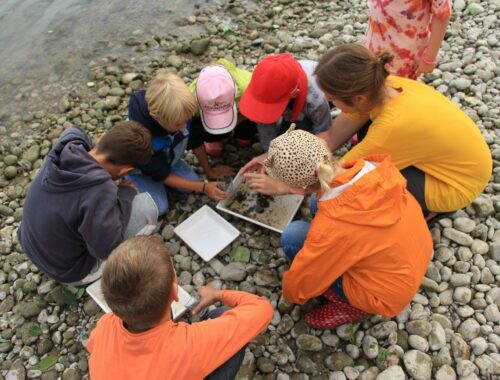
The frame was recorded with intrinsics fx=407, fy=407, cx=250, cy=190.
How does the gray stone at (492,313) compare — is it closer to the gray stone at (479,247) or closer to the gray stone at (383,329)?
the gray stone at (479,247)

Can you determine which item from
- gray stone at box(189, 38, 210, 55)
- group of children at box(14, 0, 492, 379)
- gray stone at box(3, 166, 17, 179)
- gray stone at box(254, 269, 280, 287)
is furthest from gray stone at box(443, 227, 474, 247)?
gray stone at box(3, 166, 17, 179)

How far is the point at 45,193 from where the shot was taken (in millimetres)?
2311

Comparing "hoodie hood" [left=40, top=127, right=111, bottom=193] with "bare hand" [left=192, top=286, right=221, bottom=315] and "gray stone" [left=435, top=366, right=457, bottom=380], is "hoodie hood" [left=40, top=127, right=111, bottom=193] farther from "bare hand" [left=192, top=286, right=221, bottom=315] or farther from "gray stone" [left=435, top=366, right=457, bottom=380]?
"gray stone" [left=435, top=366, right=457, bottom=380]

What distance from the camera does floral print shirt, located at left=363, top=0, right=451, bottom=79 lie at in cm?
289

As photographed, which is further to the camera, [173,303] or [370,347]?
[173,303]

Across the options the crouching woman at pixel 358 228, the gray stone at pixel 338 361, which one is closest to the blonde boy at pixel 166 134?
the crouching woman at pixel 358 228

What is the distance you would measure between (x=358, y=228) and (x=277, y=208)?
4.27 ft

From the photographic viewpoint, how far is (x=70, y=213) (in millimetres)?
2270

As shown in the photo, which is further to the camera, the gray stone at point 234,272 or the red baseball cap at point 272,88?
the gray stone at point 234,272

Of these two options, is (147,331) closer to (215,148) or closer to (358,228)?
(358,228)

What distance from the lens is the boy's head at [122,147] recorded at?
7.84 ft

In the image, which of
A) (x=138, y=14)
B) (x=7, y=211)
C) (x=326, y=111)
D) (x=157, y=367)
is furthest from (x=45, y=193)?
(x=138, y=14)

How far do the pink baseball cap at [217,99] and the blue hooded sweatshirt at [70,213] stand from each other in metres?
0.85

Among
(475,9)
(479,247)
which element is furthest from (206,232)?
(475,9)
